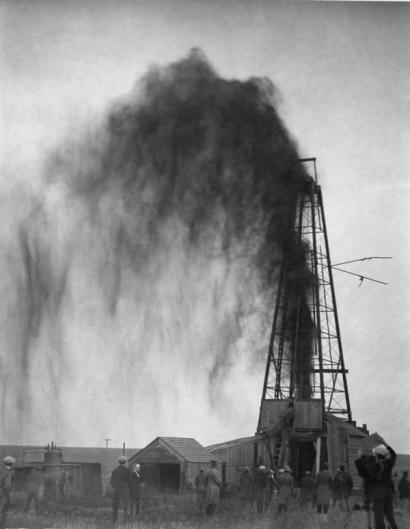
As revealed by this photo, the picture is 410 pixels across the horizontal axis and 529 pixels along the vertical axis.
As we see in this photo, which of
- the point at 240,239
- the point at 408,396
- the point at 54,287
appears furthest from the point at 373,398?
the point at 54,287

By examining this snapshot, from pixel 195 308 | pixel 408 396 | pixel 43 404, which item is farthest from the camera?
pixel 195 308

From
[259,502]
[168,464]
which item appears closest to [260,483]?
[259,502]

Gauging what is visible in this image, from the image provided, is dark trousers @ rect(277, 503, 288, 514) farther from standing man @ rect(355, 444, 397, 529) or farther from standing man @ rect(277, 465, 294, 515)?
standing man @ rect(355, 444, 397, 529)

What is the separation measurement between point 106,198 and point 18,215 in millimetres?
3065

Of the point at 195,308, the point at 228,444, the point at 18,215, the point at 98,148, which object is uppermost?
the point at 98,148

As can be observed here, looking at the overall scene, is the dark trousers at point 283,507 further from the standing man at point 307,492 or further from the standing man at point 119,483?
the standing man at point 119,483

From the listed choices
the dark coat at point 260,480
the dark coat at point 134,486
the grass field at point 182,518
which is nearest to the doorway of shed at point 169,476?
the grass field at point 182,518

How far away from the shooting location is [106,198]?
78.3 ft

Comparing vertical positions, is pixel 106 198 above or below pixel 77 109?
below

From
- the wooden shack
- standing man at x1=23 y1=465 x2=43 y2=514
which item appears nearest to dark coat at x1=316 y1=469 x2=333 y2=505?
standing man at x1=23 y1=465 x2=43 y2=514

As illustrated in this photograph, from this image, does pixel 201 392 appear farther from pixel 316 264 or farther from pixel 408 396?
pixel 316 264

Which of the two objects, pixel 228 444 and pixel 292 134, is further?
pixel 228 444

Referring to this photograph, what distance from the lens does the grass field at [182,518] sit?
1595 centimetres

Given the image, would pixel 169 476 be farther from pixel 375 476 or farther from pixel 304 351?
pixel 375 476
